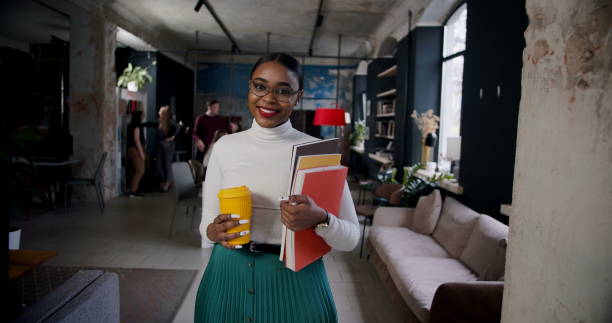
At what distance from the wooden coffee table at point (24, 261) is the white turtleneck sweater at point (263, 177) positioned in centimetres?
181

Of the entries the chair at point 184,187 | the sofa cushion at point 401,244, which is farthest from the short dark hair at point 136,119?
the sofa cushion at point 401,244

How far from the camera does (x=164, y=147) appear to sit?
835 centimetres

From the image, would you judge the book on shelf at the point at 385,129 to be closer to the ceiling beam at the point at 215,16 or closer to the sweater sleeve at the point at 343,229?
the ceiling beam at the point at 215,16

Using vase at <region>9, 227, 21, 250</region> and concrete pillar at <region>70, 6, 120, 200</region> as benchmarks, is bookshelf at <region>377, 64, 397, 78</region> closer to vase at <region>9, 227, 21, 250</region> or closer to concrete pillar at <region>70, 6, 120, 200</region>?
concrete pillar at <region>70, 6, 120, 200</region>

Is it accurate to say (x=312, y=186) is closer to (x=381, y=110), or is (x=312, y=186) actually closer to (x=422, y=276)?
(x=422, y=276)

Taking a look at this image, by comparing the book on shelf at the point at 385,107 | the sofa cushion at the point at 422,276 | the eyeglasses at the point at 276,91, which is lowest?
the sofa cushion at the point at 422,276

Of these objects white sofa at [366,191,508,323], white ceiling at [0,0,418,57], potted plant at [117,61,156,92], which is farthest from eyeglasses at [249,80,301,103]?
potted plant at [117,61,156,92]

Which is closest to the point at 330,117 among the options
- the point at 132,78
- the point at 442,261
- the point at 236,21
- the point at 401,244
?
the point at 236,21

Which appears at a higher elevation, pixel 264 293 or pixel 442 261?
pixel 264 293

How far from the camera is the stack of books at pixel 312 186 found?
99 centimetres

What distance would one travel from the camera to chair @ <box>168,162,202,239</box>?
4.95 m

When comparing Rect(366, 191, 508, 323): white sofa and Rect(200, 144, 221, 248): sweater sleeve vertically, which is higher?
Rect(200, 144, 221, 248): sweater sleeve

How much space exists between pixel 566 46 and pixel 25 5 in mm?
7266

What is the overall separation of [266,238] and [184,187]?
420 cm
